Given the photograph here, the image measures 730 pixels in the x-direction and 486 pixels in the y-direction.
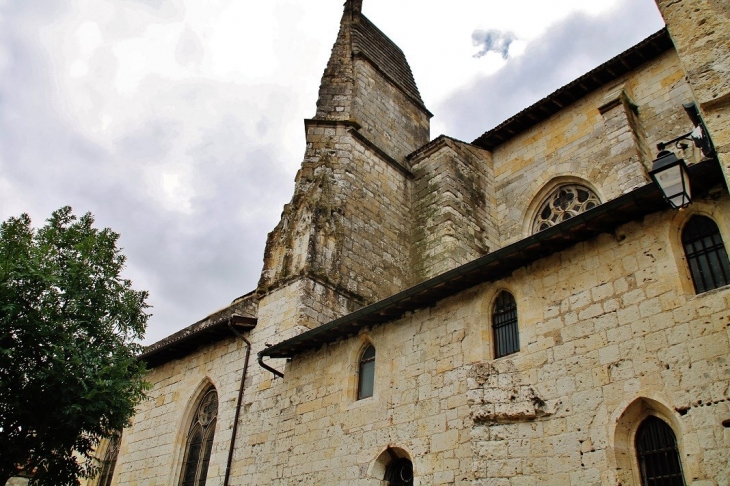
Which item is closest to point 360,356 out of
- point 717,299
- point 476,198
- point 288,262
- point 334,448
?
point 334,448

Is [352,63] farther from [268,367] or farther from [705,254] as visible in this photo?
[705,254]

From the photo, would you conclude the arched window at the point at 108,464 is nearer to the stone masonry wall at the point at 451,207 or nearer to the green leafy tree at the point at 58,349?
the green leafy tree at the point at 58,349

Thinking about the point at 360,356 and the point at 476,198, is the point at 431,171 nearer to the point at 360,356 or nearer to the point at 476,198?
the point at 476,198

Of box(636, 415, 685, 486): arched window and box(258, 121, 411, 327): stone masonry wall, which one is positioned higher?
box(258, 121, 411, 327): stone masonry wall

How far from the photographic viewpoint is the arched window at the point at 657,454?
4.89m

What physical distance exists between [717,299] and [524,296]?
1.96 m

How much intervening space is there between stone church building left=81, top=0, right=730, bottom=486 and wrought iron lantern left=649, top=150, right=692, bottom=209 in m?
0.03

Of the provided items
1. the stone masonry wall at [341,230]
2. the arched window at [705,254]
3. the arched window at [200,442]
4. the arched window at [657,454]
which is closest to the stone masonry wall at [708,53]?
the arched window at [705,254]

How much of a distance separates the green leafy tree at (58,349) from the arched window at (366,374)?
3.45 metres

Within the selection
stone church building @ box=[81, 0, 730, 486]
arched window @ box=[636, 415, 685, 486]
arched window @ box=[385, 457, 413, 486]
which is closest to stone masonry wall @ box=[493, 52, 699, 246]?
stone church building @ box=[81, 0, 730, 486]

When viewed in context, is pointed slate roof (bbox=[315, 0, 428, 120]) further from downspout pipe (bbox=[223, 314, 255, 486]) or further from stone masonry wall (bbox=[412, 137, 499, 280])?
downspout pipe (bbox=[223, 314, 255, 486])

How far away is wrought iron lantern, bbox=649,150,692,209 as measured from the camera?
4.31 meters

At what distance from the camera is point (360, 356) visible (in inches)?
322

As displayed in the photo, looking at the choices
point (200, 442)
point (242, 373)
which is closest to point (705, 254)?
point (242, 373)
